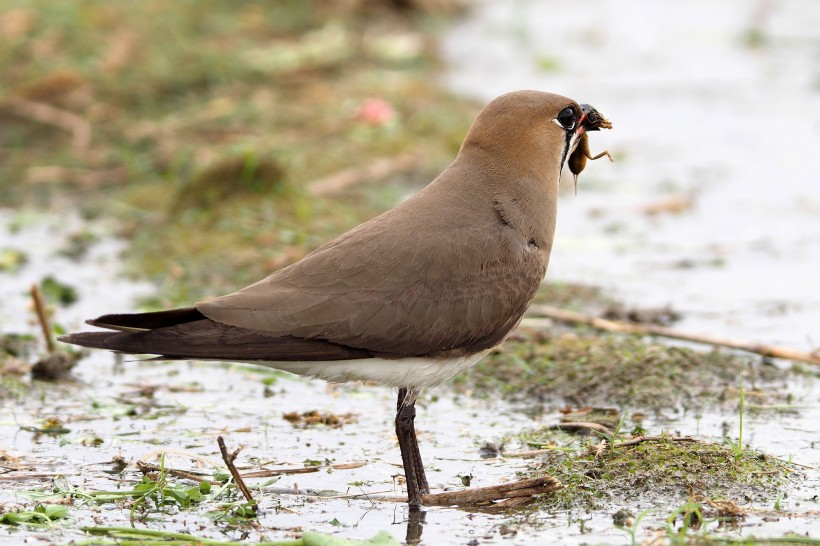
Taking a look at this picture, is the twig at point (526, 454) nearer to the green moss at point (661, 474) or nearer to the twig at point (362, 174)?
the green moss at point (661, 474)

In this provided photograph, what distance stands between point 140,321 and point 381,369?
3.16 feet

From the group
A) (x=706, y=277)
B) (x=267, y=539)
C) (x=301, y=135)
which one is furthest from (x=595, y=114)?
(x=301, y=135)

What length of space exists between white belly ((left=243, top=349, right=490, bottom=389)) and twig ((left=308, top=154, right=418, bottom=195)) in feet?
15.4

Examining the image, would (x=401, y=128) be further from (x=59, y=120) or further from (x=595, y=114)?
(x=595, y=114)

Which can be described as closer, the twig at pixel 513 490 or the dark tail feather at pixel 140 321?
the dark tail feather at pixel 140 321

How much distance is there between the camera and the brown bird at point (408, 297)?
4.95 meters

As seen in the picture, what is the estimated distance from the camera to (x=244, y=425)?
612 centimetres

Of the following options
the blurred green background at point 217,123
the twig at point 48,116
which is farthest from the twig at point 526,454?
Result: the twig at point 48,116

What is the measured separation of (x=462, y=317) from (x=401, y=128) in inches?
259

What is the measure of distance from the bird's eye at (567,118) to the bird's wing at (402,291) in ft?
2.05

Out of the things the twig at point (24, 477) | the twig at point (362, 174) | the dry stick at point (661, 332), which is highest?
the twig at point (362, 174)

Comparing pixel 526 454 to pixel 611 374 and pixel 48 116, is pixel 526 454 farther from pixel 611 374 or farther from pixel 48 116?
pixel 48 116

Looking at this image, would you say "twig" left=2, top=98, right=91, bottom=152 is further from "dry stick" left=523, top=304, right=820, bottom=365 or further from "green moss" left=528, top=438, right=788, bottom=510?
"green moss" left=528, top=438, right=788, bottom=510

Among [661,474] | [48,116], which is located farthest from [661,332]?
[48,116]
